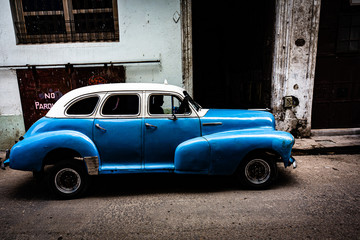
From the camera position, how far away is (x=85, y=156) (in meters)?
3.39

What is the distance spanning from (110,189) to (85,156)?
0.82 metres

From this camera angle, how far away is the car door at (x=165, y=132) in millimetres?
3518

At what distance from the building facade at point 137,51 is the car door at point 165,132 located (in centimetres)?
252

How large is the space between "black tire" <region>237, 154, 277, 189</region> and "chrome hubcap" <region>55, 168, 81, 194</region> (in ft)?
8.66

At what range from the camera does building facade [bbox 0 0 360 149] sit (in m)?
5.73

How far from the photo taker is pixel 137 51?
19.2 ft

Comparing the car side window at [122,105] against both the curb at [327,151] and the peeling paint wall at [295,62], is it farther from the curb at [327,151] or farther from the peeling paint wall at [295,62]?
the peeling paint wall at [295,62]

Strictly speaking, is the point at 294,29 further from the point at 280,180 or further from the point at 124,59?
the point at 124,59

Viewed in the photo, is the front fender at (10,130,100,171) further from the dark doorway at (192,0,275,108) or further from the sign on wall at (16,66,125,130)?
the dark doorway at (192,0,275,108)

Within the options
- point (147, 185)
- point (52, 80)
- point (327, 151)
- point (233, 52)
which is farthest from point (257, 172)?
point (233, 52)

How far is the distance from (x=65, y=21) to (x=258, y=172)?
6086 mm

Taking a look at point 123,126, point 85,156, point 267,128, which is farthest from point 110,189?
point 267,128

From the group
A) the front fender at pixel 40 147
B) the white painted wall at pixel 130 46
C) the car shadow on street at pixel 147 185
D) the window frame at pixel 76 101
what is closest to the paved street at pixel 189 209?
the car shadow on street at pixel 147 185

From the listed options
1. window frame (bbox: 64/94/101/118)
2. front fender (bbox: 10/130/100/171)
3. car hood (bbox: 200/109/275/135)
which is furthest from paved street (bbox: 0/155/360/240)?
window frame (bbox: 64/94/101/118)
